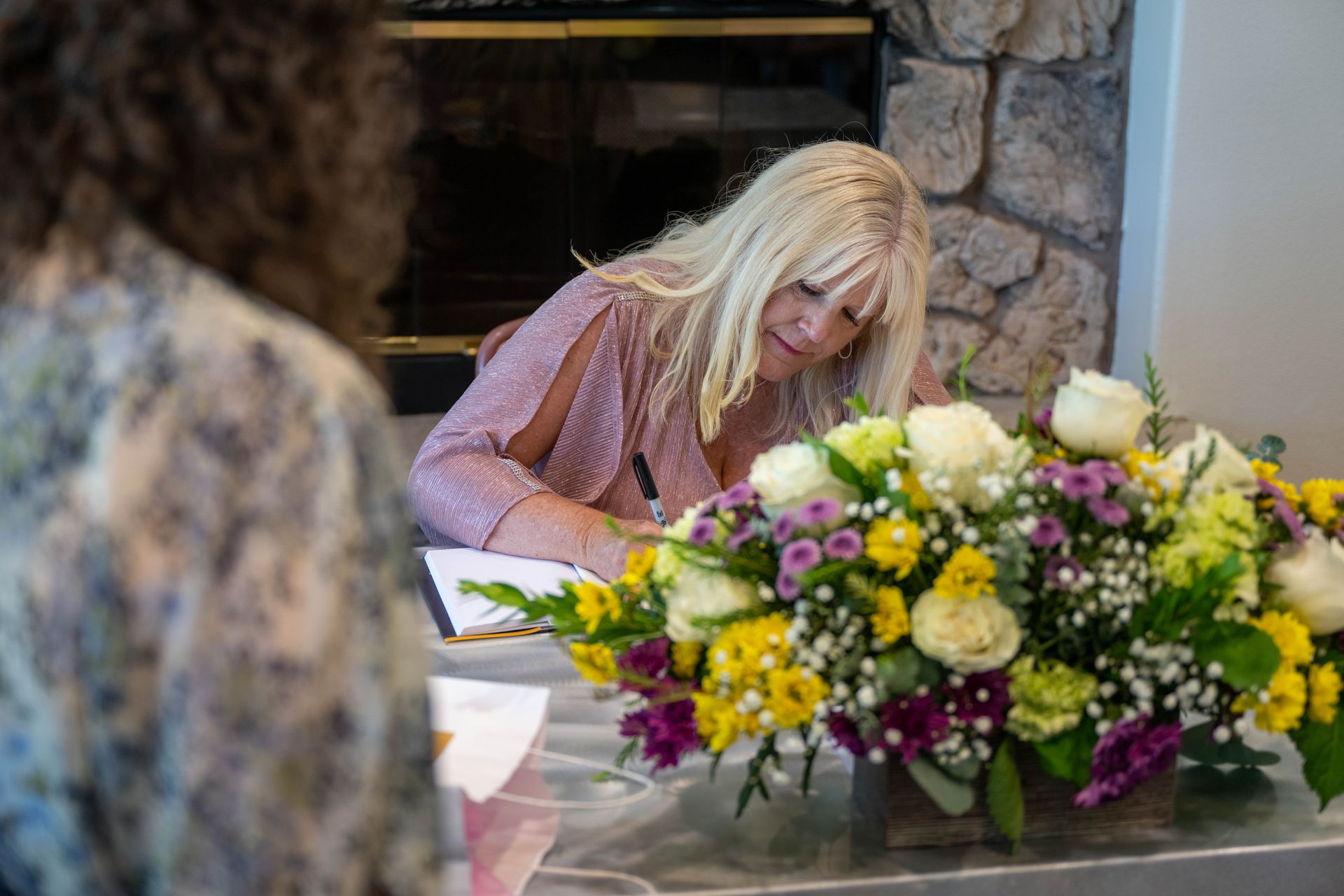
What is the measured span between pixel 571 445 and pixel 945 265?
1332 millimetres

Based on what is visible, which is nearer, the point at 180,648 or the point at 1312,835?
the point at 180,648

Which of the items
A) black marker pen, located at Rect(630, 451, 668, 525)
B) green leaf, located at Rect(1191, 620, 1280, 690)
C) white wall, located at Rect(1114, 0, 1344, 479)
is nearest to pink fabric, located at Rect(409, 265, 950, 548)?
black marker pen, located at Rect(630, 451, 668, 525)

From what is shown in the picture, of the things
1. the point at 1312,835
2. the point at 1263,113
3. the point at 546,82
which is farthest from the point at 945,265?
the point at 1312,835

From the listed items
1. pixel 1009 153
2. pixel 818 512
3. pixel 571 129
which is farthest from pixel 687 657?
pixel 1009 153

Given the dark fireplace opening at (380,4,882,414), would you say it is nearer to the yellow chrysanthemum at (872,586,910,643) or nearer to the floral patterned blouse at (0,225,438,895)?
the yellow chrysanthemum at (872,586,910,643)

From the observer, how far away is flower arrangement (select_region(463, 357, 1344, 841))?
845 millimetres

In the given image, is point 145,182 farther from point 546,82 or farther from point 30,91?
point 546,82

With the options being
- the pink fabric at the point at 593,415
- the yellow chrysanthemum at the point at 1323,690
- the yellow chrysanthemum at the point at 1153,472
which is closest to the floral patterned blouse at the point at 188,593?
the yellow chrysanthemum at the point at 1153,472

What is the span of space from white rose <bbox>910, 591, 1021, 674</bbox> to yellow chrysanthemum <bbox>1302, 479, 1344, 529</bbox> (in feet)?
0.95

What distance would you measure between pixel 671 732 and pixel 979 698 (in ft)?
0.68

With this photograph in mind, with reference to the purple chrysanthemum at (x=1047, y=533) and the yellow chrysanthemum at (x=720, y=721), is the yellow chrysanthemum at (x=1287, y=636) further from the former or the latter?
the yellow chrysanthemum at (x=720, y=721)

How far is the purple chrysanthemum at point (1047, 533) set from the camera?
84 cm

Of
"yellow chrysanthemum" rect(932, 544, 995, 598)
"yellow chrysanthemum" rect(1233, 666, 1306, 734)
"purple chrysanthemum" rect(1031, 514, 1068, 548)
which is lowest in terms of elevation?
"yellow chrysanthemum" rect(1233, 666, 1306, 734)

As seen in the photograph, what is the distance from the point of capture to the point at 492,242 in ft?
9.09
